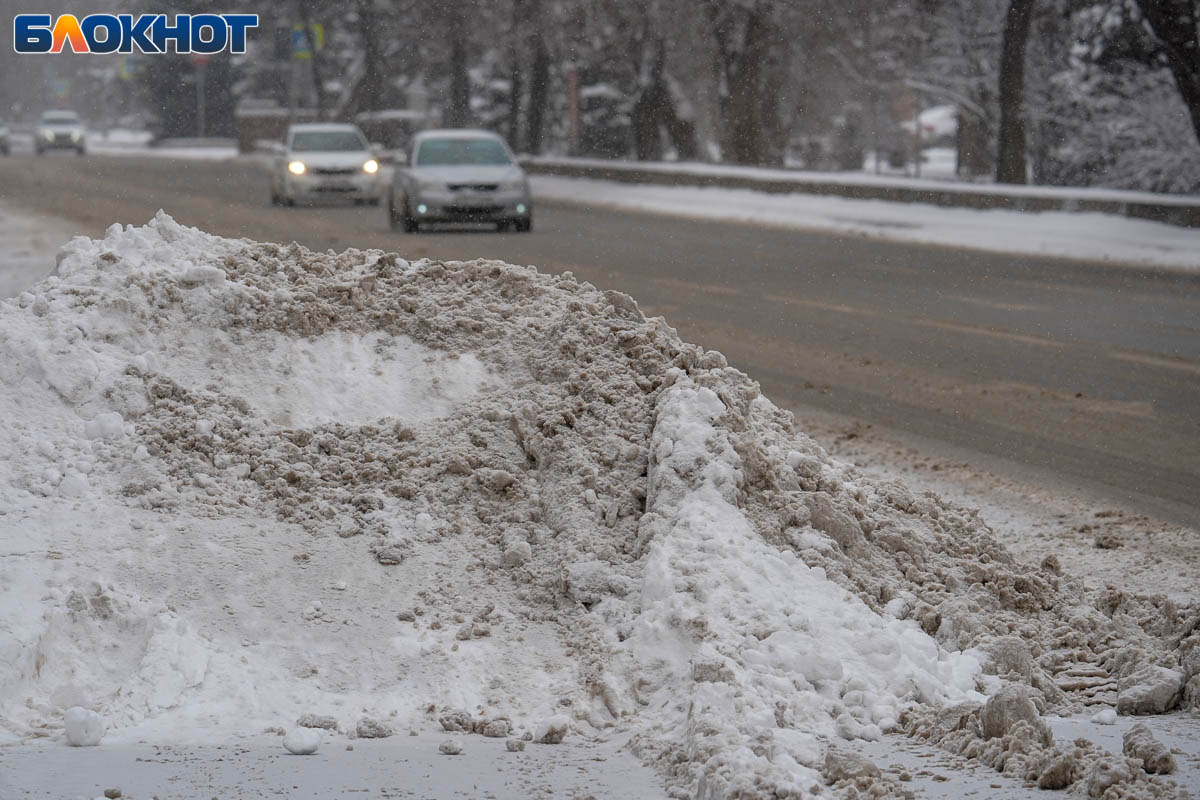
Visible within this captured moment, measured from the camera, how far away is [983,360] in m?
11.7

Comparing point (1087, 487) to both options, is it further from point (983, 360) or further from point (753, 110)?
point (753, 110)

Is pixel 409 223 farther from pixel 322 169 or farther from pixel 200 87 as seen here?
pixel 200 87

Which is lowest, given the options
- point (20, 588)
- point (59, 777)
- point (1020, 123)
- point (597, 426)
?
point (59, 777)

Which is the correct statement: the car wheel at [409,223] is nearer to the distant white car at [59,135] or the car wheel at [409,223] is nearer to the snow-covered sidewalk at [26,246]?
the snow-covered sidewalk at [26,246]

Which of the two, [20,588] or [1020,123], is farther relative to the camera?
[1020,123]

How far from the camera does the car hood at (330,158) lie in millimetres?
29375

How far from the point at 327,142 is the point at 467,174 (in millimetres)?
8097

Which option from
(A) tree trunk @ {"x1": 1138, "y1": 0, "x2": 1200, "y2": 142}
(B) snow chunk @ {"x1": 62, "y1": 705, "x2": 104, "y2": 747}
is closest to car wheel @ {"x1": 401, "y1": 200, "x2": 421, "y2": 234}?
(A) tree trunk @ {"x1": 1138, "y1": 0, "x2": 1200, "y2": 142}

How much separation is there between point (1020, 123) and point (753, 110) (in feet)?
29.7

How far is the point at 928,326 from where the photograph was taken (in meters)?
13.5

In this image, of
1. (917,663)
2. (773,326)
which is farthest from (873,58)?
(917,663)

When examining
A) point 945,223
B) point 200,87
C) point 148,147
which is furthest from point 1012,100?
point 200,87

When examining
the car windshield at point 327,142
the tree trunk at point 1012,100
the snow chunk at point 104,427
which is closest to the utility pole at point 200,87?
the car windshield at point 327,142

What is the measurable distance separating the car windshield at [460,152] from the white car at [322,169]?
482cm
